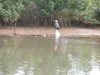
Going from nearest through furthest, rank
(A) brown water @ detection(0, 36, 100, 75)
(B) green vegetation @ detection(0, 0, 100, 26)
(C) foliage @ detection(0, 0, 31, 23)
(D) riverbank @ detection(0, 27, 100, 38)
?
(A) brown water @ detection(0, 36, 100, 75), (C) foliage @ detection(0, 0, 31, 23), (D) riverbank @ detection(0, 27, 100, 38), (B) green vegetation @ detection(0, 0, 100, 26)

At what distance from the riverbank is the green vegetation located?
0.74 meters

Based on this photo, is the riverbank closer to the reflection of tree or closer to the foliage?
the foliage

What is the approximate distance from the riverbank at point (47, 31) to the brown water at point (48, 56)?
1.57 m

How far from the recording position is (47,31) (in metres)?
27.6

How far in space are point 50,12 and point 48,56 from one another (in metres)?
10.4

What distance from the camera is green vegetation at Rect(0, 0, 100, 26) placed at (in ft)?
88.1

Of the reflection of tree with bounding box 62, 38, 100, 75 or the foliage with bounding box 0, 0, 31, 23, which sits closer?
the reflection of tree with bounding box 62, 38, 100, 75

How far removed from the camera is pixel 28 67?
50.4 feet

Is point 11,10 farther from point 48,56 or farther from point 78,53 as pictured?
point 48,56

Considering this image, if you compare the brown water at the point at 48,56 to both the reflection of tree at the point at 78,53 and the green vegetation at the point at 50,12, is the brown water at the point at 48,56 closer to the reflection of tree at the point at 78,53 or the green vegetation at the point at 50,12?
the reflection of tree at the point at 78,53

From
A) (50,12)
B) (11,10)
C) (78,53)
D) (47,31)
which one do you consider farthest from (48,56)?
(50,12)

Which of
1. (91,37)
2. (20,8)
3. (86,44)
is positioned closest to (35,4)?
(20,8)

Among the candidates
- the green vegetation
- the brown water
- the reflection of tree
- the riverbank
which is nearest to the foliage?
the green vegetation

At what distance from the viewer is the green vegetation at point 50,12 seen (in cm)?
2684
